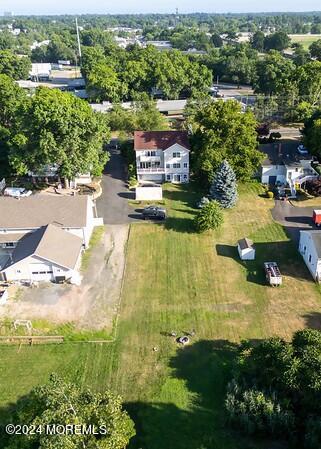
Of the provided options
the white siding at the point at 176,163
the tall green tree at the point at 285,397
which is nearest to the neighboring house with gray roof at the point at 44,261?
the tall green tree at the point at 285,397

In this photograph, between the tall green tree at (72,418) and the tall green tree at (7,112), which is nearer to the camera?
the tall green tree at (72,418)

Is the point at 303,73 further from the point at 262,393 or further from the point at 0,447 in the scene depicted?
the point at 0,447

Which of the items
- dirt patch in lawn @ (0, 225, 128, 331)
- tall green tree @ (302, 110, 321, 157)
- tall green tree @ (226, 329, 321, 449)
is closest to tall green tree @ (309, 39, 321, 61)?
tall green tree @ (302, 110, 321, 157)

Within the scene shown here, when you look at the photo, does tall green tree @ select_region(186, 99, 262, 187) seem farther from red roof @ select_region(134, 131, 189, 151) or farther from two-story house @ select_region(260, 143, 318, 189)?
red roof @ select_region(134, 131, 189, 151)

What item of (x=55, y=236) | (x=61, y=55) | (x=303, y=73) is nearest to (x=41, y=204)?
(x=55, y=236)

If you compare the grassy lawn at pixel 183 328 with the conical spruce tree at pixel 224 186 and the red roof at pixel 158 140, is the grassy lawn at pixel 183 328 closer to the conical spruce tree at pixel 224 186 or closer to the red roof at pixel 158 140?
the conical spruce tree at pixel 224 186

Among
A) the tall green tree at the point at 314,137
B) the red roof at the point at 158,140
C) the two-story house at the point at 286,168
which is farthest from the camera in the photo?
the red roof at the point at 158,140
